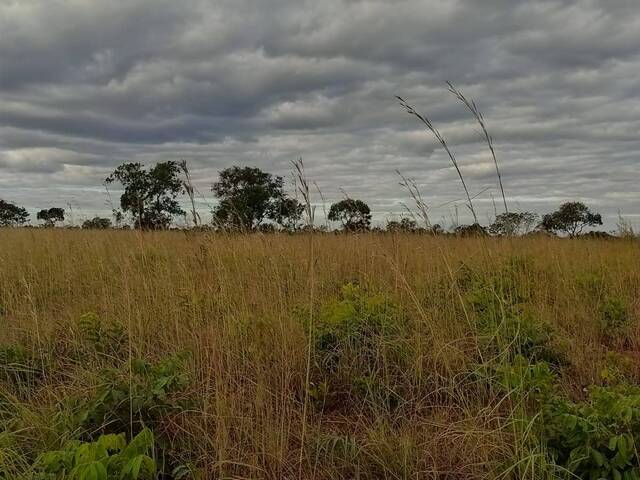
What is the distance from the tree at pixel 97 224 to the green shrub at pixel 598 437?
24.5 feet

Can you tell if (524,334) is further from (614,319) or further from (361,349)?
(614,319)

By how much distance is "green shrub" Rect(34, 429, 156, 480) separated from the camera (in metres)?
1.62

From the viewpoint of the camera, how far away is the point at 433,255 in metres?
5.32

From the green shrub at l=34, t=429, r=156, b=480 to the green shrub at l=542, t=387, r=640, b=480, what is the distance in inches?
60.9

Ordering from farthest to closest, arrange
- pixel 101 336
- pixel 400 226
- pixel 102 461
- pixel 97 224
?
pixel 97 224 < pixel 400 226 < pixel 101 336 < pixel 102 461

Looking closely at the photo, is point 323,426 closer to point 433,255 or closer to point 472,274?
point 472,274

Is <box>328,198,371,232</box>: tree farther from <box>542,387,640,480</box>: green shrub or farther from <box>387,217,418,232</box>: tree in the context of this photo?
<box>542,387,640,480</box>: green shrub

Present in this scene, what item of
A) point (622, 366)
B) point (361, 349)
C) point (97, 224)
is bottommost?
point (622, 366)

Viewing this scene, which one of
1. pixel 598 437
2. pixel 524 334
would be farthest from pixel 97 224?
pixel 598 437

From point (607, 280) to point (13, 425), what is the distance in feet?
17.5

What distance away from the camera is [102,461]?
5.60ft

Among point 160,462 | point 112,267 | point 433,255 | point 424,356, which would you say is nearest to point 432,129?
point 424,356

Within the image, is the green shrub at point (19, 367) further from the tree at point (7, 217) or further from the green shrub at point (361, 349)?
the tree at point (7, 217)

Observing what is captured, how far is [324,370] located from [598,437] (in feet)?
5.28
